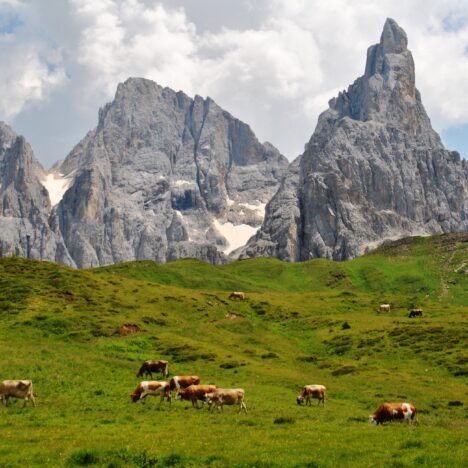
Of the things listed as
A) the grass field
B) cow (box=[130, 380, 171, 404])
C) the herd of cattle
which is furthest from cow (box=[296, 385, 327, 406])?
cow (box=[130, 380, 171, 404])

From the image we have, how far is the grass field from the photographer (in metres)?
23.4

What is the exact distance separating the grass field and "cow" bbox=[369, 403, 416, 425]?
3.01ft

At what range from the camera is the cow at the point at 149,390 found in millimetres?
40188

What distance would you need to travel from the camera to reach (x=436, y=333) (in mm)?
Answer: 75938

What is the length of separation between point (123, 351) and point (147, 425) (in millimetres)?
36025

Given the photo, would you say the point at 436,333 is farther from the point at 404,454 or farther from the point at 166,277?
the point at 166,277

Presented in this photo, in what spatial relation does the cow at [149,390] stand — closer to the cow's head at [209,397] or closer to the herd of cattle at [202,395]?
the herd of cattle at [202,395]

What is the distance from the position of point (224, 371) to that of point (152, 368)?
7.72 meters

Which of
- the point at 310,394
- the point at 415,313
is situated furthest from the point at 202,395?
the point at 415,313

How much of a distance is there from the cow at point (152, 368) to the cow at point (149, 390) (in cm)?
1217

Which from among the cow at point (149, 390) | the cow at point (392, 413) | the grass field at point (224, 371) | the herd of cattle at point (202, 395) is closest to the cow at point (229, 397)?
the herd of cattle at point (202, 395)

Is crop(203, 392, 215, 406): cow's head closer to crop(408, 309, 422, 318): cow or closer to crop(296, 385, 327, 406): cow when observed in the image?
crop(296, 385, 327, 406): cow

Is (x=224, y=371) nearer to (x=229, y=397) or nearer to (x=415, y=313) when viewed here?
(x=229, y=397)

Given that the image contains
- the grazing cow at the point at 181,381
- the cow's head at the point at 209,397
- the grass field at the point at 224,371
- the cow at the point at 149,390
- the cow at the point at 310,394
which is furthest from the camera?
the grazing cow at the point at 181,381
